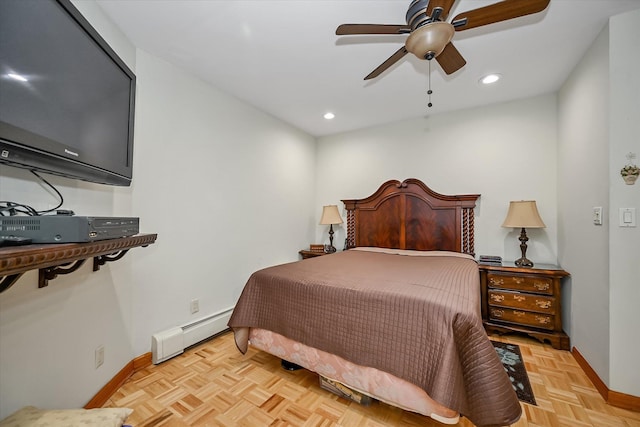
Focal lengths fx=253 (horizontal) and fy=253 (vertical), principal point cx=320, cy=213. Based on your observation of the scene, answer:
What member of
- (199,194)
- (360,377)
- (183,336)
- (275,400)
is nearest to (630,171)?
(360,377)

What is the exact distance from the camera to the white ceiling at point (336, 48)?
1573 mm

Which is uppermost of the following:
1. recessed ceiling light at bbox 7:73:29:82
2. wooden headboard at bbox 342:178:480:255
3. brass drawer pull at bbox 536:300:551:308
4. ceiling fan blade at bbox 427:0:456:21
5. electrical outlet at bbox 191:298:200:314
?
ceiling fan blade at bbox 427:0:456:21

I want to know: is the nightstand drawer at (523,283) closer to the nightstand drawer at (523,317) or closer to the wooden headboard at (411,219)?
the nightstand drawer at (523,317)

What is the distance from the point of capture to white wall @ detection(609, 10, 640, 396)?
1.52 m

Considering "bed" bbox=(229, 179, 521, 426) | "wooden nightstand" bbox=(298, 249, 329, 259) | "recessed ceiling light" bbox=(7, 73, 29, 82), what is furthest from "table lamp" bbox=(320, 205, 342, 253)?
"recessed ceiling light" bbox=(7, 73, 29, 82)

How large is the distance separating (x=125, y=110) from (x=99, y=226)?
0.93 meters

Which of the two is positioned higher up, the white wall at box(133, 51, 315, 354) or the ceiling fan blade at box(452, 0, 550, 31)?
the ceiling fan blade at box(452, 0, 550, 31)

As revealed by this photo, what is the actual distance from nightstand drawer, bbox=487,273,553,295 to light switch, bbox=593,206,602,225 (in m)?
0.75

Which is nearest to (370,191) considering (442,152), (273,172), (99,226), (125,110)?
(442,152)

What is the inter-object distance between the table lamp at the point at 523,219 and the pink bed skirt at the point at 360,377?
1.96 metres

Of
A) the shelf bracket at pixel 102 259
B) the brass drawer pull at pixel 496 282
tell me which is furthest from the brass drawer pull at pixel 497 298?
the shelf bracket at pixel 102 259

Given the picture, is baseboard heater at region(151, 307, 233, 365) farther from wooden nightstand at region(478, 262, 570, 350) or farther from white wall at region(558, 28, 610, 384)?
white wall at region(558, 28, 610, 384)

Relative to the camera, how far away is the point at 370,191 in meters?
3.69

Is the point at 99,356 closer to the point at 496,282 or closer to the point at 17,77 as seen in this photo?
the point at 17,77
